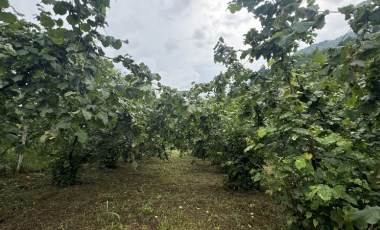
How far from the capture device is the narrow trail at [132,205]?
445cm

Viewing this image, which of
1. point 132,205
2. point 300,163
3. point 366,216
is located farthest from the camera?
point 132,205

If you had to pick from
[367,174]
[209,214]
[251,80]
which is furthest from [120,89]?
[209,214]

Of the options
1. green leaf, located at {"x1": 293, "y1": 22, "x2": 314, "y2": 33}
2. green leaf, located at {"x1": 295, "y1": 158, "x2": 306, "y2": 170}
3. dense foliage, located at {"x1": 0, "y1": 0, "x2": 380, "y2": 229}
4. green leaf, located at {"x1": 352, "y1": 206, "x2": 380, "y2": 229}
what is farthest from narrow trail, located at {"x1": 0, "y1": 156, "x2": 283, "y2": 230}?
green leaf, located at {"x1": 293, "y1": 22, "x2": 314, "y2": 33}

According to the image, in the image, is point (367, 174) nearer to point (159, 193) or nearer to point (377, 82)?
point (377, 82)

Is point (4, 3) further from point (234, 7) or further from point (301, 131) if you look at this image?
point (301, 131)

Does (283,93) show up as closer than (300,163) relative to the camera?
No

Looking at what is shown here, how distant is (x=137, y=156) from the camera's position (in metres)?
8.70

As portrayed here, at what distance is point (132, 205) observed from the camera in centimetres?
520

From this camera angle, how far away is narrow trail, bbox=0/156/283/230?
14.6ft

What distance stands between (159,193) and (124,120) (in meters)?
3.03

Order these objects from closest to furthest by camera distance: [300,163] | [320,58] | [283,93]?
[320,58] < [300,163] < [283,93]

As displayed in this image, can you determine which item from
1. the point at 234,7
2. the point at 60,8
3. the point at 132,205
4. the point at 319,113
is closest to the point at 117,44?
the point at 60,8

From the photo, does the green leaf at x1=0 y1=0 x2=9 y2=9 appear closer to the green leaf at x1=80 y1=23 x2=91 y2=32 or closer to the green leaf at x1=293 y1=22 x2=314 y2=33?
the green leaf at x1=80 y1=23 x2=91 y2=32

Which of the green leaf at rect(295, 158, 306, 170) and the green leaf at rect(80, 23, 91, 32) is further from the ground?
the green leaf at rect(80, 23, 91, 32)
